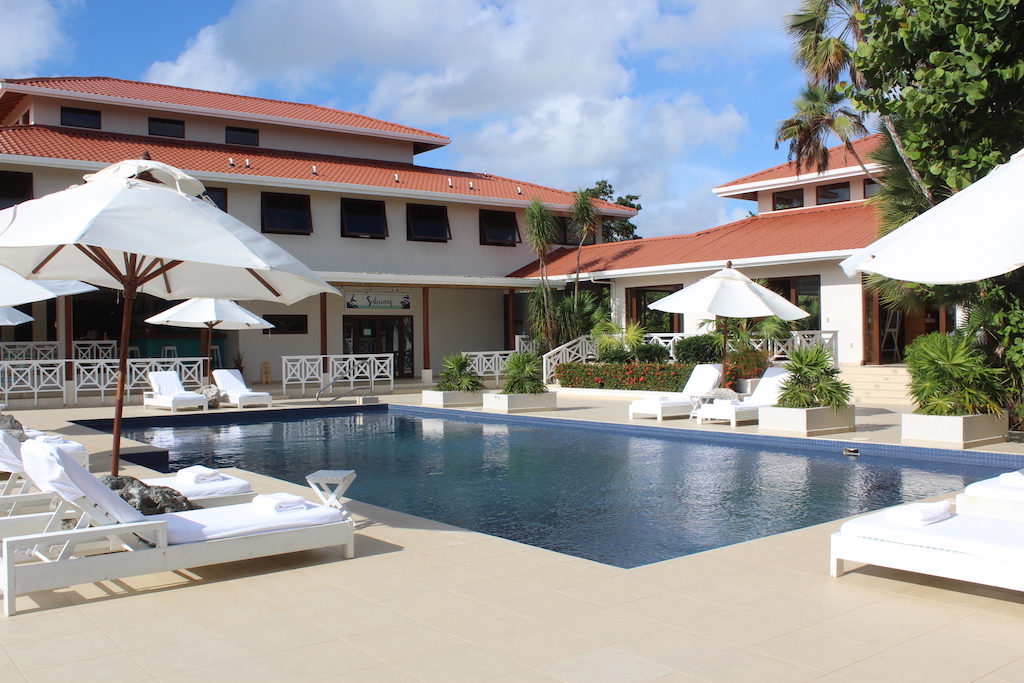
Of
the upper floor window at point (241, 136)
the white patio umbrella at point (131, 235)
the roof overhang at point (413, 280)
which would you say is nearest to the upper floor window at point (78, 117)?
the upper floor window at point (241, 136)

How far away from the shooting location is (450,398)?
1823 centimetres

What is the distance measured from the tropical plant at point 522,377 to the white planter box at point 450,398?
3.45 feet

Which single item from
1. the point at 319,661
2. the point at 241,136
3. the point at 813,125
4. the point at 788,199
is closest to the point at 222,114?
the point at 241,136

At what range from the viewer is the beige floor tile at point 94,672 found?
A: 12.2 feet

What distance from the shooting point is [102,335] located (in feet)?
75.2

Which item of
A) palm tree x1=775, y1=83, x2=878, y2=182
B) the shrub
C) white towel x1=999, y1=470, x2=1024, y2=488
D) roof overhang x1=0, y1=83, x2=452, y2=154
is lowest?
white towel x1=999, y1=470, x2=1024, y2=488

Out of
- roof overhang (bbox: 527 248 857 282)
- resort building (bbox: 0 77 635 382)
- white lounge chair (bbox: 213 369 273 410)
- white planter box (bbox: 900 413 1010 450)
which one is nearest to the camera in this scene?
white planter box (bbox: 900 413 1010 450)

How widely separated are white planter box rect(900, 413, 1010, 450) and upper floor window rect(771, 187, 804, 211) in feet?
50.8

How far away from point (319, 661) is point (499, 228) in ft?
81.4

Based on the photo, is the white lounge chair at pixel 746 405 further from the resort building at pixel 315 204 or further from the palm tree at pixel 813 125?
the resort building at pixel 315 204

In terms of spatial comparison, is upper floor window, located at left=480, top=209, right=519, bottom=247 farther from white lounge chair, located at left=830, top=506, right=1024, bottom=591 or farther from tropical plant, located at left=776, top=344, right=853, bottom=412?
white lounge chair, located at left=830, top=506, right=1024, bottom=591

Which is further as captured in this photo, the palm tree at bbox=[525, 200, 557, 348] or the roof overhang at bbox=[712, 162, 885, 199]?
the palm tree at bbox=[525, 200, 557, 348]

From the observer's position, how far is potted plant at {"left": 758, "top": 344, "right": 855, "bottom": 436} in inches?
482

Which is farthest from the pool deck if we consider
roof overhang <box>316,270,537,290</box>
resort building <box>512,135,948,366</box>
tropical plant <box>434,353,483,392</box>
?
roof overhang <box>316,270,537,290</box>
